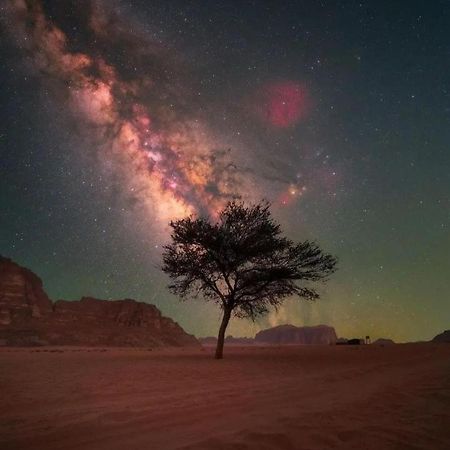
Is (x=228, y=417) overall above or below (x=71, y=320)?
below

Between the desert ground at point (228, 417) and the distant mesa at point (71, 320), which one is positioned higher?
the distant mesa at point (71, 320)

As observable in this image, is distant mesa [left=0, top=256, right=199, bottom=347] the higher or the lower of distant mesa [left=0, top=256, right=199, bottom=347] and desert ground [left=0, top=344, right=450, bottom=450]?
the higher

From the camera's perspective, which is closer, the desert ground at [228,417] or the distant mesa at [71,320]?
the desert ground at [228,417]

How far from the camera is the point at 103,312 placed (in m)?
163

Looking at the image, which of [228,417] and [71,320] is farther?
[71,320]

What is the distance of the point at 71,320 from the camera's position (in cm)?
13238

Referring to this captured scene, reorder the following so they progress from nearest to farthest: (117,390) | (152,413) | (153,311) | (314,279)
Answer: (152,413), (117,390), (314,279), (153,311)

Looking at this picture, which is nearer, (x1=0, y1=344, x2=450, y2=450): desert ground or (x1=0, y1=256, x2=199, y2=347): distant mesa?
(x1=0, y1=344, x2=450, y2=450): desert ground

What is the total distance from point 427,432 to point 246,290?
796 inches

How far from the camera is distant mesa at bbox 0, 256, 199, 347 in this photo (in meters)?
107

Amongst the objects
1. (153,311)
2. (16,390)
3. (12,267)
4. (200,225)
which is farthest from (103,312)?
(16,390)

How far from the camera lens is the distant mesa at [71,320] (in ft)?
352

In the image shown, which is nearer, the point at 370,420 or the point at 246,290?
the point at 370,420

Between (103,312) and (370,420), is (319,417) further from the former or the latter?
(103,312)
